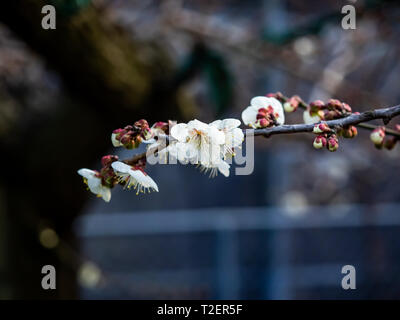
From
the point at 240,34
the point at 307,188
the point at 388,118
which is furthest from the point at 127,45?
the point at 307,188

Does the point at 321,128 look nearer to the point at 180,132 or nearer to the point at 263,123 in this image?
the point at 263,123

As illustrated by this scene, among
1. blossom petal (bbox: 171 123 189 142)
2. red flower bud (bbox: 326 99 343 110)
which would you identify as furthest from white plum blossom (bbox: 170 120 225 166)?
red flower bud (bbox: 326 99 343 110)

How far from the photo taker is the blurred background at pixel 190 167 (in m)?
1.85

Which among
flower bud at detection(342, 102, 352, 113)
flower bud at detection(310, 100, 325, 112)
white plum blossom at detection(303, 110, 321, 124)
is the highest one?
flower bud at detection(310, 100, 325, 112)

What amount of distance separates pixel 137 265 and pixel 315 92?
2.04m

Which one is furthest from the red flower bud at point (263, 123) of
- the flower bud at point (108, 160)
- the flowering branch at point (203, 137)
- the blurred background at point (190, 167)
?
the blurred background at point (190, 167)

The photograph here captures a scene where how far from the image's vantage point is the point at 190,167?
366 cm

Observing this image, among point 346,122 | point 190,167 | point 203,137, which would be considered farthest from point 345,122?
point 190,167

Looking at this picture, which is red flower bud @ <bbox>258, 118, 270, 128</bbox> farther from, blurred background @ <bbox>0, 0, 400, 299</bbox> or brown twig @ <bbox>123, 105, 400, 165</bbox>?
blurred background @ <bbox>0, 0, 400, 299</bbox>

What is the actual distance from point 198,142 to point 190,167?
2907 mm

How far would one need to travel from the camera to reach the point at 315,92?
98.5 inches

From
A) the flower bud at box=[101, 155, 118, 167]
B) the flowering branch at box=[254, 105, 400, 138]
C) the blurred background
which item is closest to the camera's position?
the flowering branch at box=[254, 105, 400, 138]

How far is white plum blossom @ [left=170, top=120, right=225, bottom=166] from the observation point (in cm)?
73

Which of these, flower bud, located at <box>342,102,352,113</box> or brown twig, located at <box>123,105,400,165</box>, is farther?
flower bud, located at <box>342,102,352,113</box>
